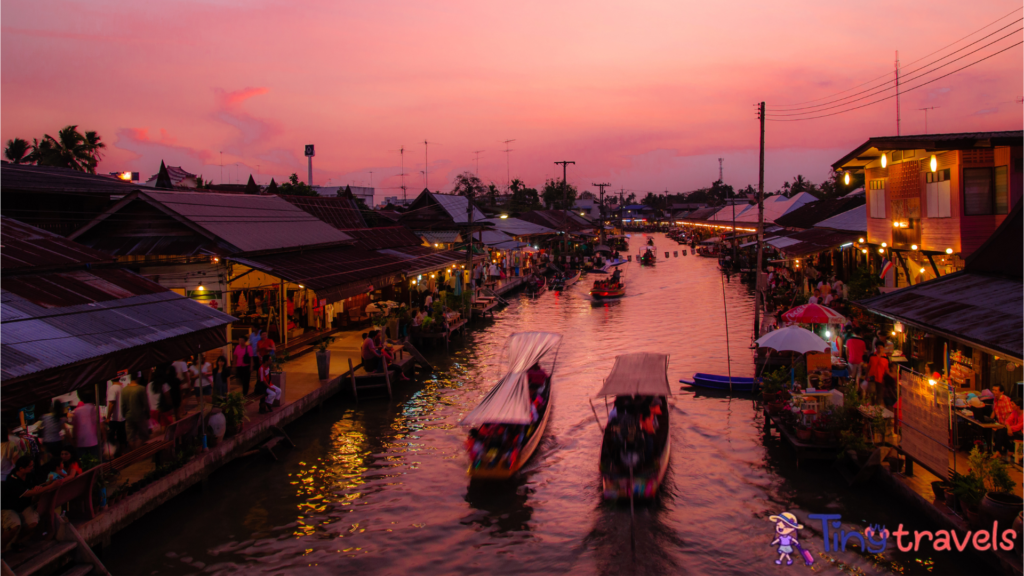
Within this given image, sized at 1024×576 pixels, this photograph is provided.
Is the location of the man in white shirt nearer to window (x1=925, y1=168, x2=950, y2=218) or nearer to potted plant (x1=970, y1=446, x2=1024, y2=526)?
potted plant (x1=970, y1=446, x2=1024, y2=526)

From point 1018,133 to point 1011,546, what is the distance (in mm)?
11837

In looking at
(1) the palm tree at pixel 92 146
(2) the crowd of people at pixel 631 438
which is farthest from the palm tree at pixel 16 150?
(2) the crowd of people at pixel 631 438

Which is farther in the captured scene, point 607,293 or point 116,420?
point 607,293

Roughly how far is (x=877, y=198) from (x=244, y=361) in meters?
22.0

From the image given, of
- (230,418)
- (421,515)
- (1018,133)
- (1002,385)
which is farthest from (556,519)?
(1018,133)

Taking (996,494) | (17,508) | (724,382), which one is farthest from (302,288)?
(996,494)

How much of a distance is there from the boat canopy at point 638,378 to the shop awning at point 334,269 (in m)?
9.15

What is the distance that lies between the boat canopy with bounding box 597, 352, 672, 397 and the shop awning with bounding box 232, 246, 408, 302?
915 centimetres

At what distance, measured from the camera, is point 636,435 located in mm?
12297

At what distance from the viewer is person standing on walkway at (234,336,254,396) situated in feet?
54.0

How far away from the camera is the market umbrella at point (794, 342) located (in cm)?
1565

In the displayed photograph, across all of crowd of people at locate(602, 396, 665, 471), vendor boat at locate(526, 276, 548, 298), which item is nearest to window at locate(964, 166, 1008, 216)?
crowd of people at locate(602, 396, 665, 471)

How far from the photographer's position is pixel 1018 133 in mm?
15680

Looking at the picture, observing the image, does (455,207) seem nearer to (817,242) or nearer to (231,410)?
(817,242)
